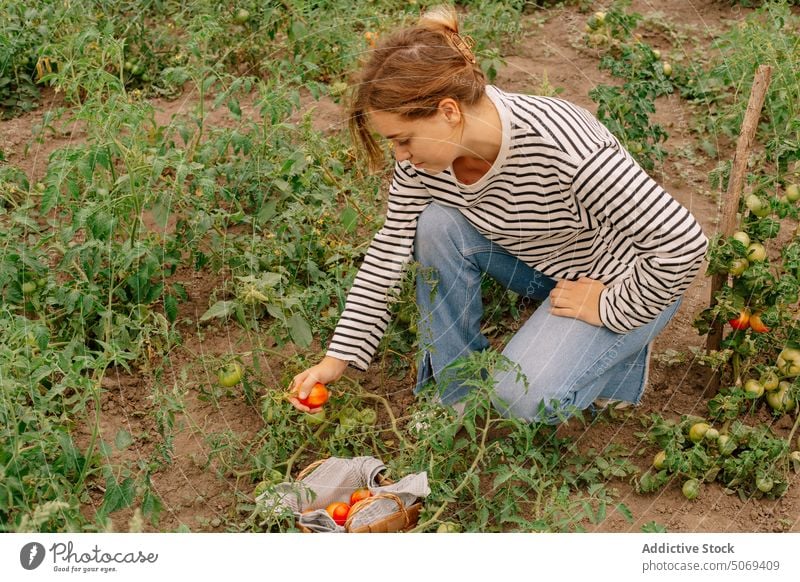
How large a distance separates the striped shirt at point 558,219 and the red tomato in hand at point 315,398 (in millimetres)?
97

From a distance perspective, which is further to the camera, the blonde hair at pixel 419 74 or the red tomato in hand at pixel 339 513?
the red tomato in hand at pixel 339 513

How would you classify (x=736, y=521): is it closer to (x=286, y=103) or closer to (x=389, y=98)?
(x=389, y=98)

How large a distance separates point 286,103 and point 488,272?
74cm

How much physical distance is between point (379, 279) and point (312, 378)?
26 centimetres

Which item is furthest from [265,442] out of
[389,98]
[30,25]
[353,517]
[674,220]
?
[30,25]

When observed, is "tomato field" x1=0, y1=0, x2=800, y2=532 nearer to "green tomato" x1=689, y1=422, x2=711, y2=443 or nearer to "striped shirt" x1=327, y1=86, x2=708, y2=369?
"green tomato" x1=689, y1=422, x2=711, y2=443

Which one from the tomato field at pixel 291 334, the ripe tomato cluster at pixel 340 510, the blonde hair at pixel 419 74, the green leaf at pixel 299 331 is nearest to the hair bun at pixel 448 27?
the blonde hair at pixel 419 74

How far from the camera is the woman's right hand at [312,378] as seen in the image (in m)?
2.15

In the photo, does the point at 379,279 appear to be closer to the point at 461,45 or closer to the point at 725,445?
the point at 461,45

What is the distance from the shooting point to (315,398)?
2158mm

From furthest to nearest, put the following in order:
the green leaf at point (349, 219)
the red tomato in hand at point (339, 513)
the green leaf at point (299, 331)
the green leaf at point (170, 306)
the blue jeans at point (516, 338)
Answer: the green leaf at point (349, 219) < the green leaf at point (170, 306) < the green leaf at point (299, 331) < the blue jeans at point (516, 338) < the red tomato in hand at point (339, 513)

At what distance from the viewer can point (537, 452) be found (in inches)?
82.5

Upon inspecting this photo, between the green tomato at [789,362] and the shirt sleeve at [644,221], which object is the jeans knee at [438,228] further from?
the green tomato at [789,362]

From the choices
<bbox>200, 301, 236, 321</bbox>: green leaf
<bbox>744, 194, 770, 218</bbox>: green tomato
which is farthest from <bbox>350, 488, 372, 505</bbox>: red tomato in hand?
<bbox>744, 194, 770, 218</bbox>: green tomato
